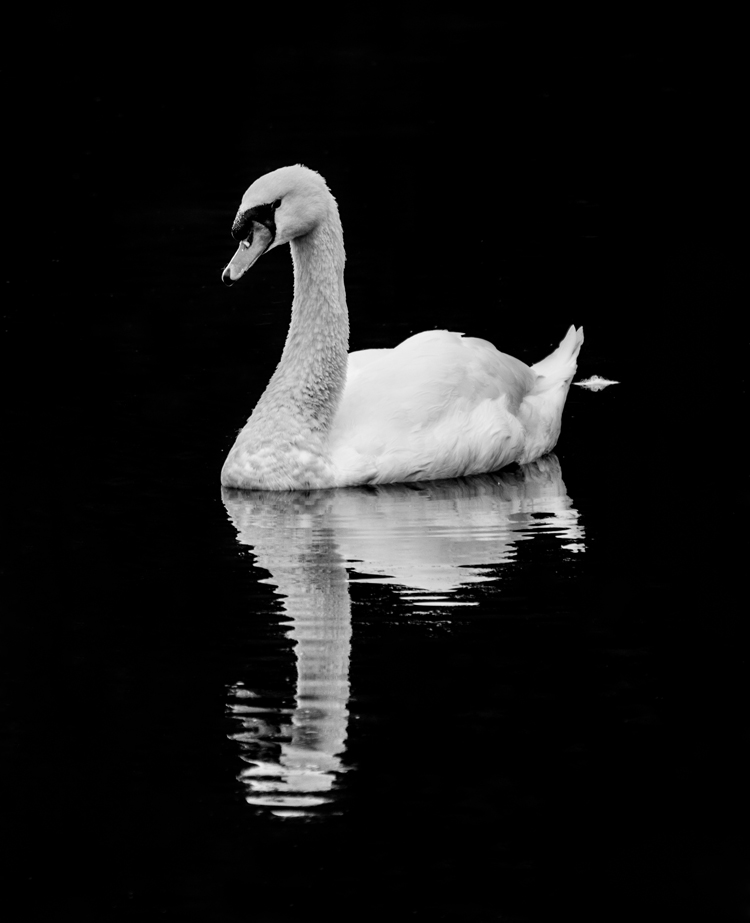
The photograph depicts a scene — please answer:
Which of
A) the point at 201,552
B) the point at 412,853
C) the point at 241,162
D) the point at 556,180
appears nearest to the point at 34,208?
the point at 241,162

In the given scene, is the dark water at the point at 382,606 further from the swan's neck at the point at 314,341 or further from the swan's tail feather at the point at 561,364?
the swan's neck at the point at 314,341

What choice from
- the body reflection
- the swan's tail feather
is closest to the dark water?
the body reflection

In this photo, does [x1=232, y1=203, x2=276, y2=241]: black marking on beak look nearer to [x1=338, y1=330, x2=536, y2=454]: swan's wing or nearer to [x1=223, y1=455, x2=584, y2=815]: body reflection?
[x1=338, y1=330, x2=536, y2=454]: swan's wing

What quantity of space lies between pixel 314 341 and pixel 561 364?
7.52 ft

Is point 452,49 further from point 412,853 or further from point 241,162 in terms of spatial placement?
point 412,853

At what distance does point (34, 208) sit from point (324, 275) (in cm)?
1025

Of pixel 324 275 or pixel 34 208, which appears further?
pixel 34 208

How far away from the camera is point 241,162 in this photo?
24.4 metres

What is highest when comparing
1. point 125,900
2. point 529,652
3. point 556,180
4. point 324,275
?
point 556,180

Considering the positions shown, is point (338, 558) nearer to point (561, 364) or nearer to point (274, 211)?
point (274, 211)

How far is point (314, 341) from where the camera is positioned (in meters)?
13.0

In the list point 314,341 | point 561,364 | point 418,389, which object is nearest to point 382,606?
point 418,389

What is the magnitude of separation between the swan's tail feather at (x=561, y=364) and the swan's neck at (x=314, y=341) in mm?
1805

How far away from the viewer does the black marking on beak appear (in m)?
12.6
